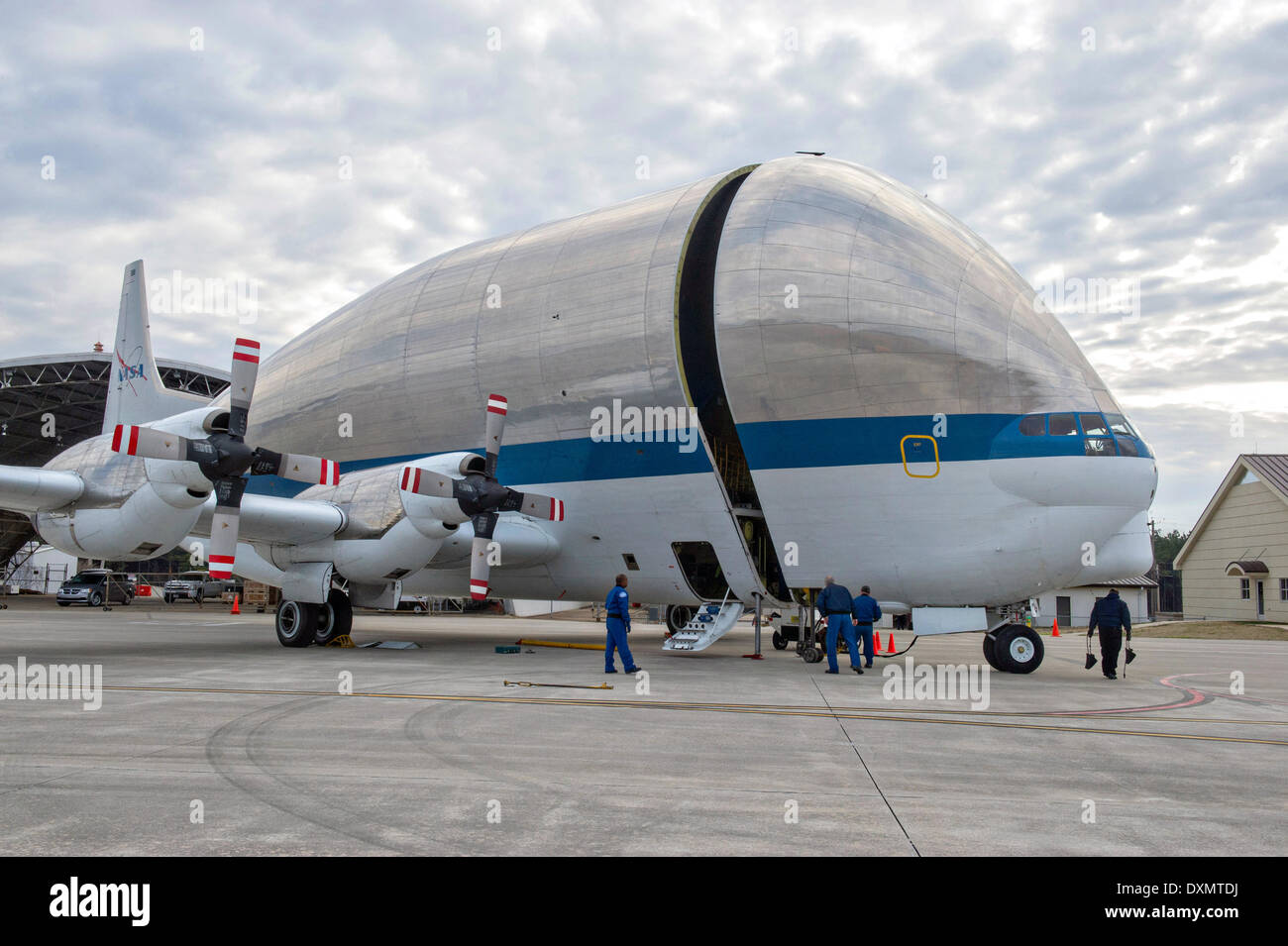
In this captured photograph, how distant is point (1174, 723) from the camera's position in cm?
952

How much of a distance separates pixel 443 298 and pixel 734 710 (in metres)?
13.1

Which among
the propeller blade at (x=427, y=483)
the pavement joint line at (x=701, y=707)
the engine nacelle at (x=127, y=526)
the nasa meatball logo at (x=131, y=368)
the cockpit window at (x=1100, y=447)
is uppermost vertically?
the nasa meatball logo at (x=131, y=368)

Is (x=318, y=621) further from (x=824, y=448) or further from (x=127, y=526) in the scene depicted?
(x=824, y=448)

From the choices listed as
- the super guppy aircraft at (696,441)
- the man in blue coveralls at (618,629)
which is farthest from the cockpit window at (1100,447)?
the man in blue coveralls at (618,629)

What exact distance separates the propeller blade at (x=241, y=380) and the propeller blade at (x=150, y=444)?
778 millimetres

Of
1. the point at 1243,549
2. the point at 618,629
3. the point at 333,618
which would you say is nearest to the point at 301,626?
the point at 333,618

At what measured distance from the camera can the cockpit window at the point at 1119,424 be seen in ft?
46.3

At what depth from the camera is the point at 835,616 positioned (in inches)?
A: 565

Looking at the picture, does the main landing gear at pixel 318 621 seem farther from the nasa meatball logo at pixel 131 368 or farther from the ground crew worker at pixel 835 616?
the ground crew worker at pixel 835 616

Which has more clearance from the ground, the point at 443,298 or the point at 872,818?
the point at 443,298

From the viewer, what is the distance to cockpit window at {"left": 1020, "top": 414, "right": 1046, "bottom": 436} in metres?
14.0

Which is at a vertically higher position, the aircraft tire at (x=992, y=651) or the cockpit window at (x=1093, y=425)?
the cockpit window at (x=1093, y=425)
